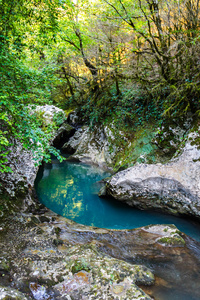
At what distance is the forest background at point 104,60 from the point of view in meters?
3.82

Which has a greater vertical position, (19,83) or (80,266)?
(19,83)

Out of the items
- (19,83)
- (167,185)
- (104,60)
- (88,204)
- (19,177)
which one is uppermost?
(104,60)

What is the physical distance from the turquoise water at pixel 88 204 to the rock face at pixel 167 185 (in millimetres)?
362

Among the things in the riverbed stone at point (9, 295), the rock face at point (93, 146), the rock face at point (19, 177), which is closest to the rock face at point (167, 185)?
the rock face at point (19, 177)

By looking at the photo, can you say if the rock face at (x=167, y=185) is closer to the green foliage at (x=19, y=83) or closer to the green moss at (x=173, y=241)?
the green moss at (x=173, y=241)

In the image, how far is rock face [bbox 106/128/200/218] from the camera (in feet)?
19.1

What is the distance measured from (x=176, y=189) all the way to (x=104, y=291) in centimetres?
417

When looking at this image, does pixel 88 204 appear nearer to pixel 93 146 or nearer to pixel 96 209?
pixel 96 209

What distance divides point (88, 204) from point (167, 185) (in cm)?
319

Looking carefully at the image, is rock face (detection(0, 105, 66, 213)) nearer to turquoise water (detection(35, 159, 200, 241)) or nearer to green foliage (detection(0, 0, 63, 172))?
green foliage (detection(0, 0, 63, 172))

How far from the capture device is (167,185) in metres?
6.23

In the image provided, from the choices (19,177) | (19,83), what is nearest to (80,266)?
(19,83)

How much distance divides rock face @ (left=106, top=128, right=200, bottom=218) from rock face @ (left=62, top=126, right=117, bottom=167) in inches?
161

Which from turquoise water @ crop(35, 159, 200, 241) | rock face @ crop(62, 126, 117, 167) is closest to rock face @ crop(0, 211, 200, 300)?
turquoise water @ crop(35, 159, 200, 241)
